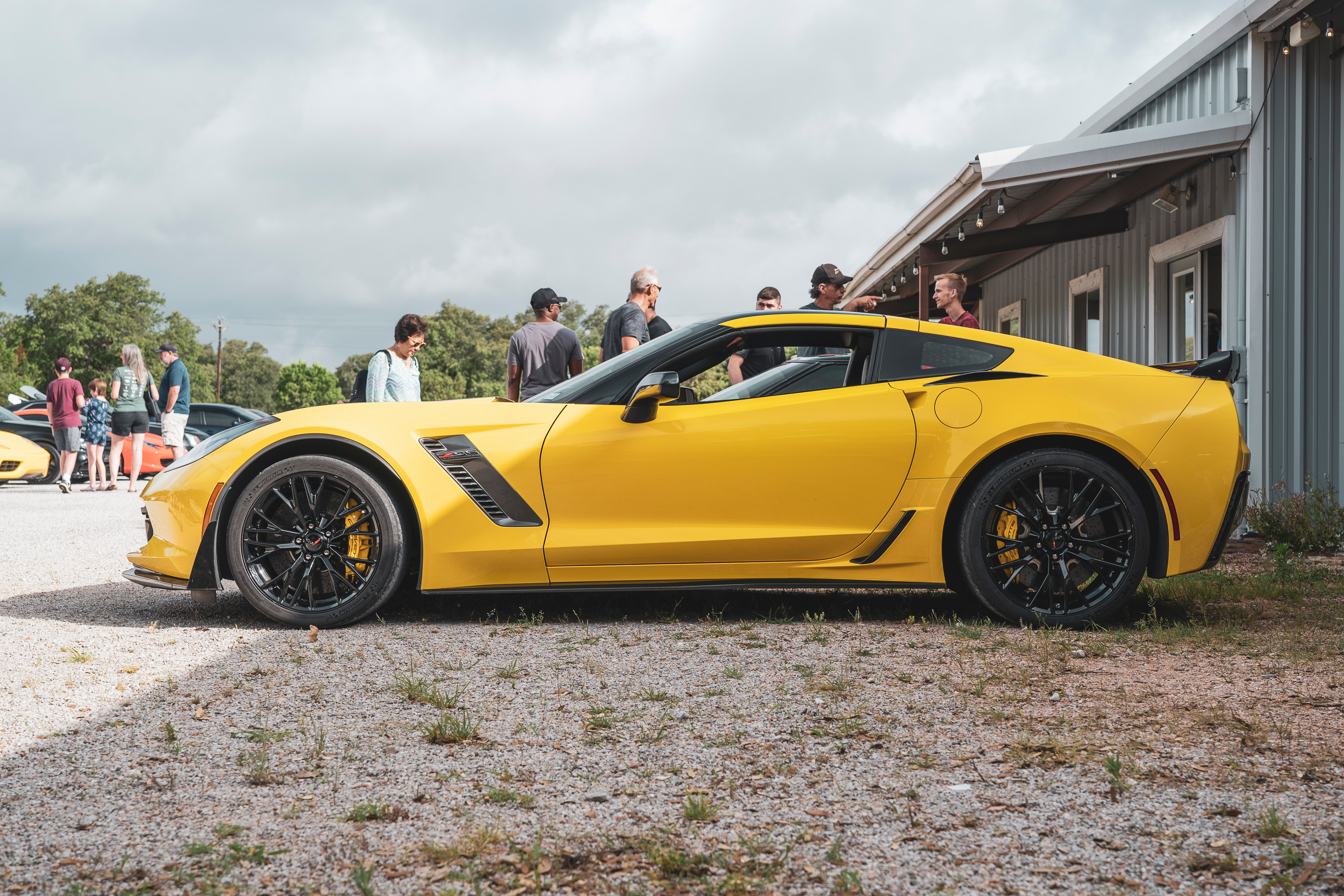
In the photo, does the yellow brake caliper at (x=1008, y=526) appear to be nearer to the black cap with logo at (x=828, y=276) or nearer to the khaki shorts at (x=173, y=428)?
the black cap with logo at (x=828, y=276)

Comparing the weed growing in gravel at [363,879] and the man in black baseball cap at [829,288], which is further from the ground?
the man in black baseball cap at [829,288]

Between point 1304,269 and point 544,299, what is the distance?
541cm

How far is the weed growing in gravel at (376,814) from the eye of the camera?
90.4 inches

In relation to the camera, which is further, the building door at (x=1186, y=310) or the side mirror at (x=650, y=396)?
the building door at (x=1186, y=310)

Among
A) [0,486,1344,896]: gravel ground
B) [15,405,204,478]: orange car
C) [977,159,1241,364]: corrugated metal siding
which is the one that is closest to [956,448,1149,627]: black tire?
[0,486,1344,896]: gravel ground

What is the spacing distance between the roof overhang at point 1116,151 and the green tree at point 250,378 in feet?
349

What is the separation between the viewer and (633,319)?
6789 mm

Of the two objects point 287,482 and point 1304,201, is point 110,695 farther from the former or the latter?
point 1304,201

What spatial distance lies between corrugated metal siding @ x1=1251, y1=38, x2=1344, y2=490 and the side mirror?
5440 mm

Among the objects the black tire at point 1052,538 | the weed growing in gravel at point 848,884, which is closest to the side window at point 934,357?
the black tire at point 1052,538

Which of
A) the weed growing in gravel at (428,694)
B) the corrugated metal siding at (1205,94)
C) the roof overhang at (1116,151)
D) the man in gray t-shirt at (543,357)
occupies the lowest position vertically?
the weed growing in gravel at (428,694)

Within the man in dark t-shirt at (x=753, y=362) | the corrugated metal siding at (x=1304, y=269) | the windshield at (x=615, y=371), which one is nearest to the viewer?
the windshield at (x=615, y=371)

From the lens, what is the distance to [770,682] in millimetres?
3457

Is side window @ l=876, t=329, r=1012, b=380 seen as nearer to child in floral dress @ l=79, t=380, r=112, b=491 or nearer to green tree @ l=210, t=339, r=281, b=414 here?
child in floral dress @ l=79, t=380, r=112, b=491
